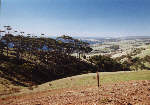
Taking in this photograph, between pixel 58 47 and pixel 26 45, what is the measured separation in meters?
22.6

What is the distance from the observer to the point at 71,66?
10388 cm

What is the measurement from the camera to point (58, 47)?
112 m

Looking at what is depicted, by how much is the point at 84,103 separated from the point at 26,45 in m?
101

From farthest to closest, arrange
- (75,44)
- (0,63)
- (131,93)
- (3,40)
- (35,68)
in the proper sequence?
(75,44), (3,40), (35,68), (0,63), (131,93)

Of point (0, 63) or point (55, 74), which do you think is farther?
point (55, 74)

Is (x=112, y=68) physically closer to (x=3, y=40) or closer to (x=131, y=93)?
(x=3, y=40)

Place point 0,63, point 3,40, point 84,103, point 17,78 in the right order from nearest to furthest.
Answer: point 84,103 → point 17,78 → point 0,63 → point 3,40

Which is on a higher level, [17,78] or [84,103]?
[84,103]

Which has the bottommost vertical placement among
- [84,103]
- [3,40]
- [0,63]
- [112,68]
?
[112,68]

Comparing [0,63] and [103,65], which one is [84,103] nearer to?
[0,63]

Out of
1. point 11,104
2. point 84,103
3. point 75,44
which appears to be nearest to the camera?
point 84,103

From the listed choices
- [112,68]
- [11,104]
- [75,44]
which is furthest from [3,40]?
[11,104]

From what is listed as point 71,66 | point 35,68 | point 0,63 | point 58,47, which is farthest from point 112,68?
point 0,63

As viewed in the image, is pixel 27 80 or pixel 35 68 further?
pixel 35 68
